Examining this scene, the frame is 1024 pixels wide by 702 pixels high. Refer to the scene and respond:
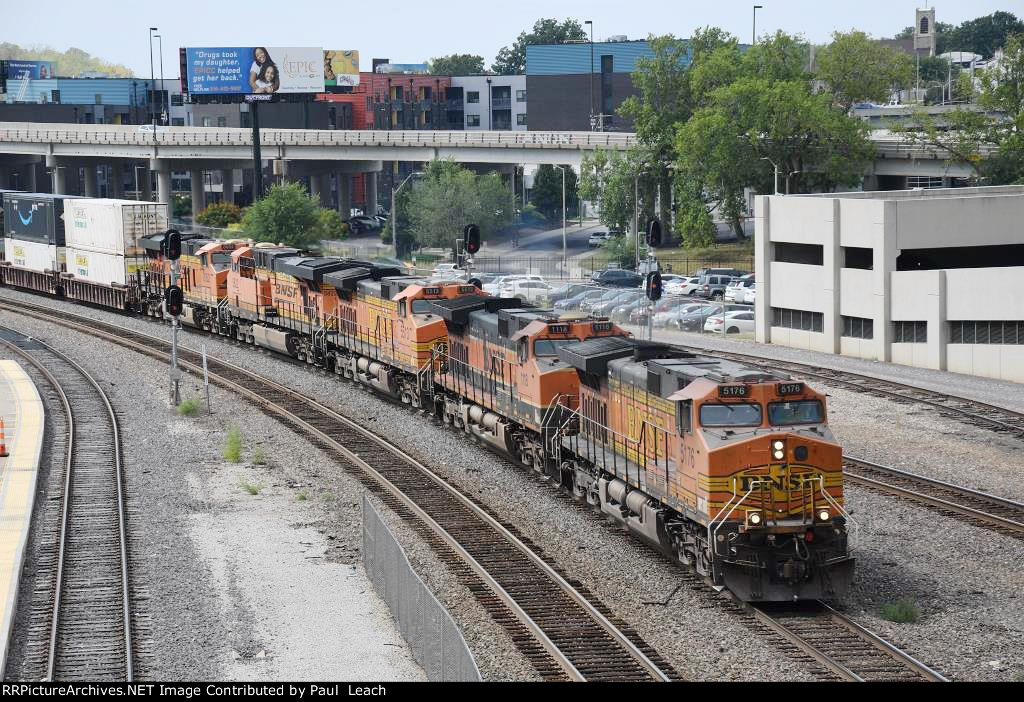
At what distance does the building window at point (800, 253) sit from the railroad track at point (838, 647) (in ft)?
115

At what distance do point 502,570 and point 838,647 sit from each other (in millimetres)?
6282

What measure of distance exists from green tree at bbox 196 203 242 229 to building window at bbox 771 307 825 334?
65.9 m

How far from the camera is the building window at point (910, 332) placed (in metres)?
47.6

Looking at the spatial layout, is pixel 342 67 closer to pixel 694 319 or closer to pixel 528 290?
pixel 528 290

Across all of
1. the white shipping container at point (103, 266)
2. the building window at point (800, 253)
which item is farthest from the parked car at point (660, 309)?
the white shipping container at point (103, 266)

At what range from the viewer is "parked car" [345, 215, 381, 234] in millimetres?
120562

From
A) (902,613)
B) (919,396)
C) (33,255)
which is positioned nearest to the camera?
(902,613)

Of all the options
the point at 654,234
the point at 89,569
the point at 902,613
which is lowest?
the point at 89,569

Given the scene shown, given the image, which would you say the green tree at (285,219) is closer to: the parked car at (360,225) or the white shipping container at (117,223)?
the white shipping container at (117,223)

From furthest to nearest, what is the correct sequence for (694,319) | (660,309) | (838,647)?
(660,309)
(694,319)
(838,647)

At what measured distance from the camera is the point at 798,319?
53625 millimetres

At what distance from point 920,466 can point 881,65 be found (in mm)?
67051

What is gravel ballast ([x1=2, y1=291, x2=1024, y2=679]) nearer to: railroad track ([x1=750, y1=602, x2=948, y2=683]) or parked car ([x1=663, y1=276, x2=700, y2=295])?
railroad track ([x1=750, y1=602, x2=948, y2=683])

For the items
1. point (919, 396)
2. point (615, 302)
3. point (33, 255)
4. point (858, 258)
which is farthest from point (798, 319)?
point (33, 255)
